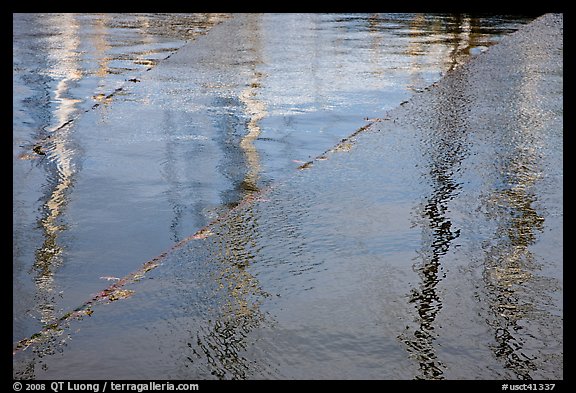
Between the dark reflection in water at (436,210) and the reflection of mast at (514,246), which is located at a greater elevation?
the dark reflection in water at (436,210)

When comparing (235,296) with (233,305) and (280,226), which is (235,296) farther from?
(280,226)

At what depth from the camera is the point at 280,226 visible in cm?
521

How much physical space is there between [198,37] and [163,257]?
8.03 metres

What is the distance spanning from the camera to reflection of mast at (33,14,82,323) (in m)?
4.49

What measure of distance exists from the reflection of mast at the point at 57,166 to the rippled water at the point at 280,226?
0.06 ft

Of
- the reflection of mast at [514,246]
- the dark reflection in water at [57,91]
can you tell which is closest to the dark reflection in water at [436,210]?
the reflection of mast at [514,246]

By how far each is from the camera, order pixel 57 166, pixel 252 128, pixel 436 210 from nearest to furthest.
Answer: pixel 436 210
pixel 57 166
pixel 252 128

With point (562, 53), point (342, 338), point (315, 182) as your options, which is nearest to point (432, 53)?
point (562, 53)

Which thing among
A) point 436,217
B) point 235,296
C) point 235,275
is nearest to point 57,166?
point 235,275

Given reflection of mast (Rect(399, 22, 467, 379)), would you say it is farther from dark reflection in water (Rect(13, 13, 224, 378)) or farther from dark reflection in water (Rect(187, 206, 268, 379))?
dark reflection in water (Rect(13, 13, 224, 378))

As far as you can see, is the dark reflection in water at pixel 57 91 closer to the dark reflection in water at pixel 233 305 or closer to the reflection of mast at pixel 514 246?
the dark reflection in water at pixel 233 305

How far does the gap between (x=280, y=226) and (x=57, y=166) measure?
6.28 ft

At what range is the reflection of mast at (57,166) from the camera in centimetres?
449
